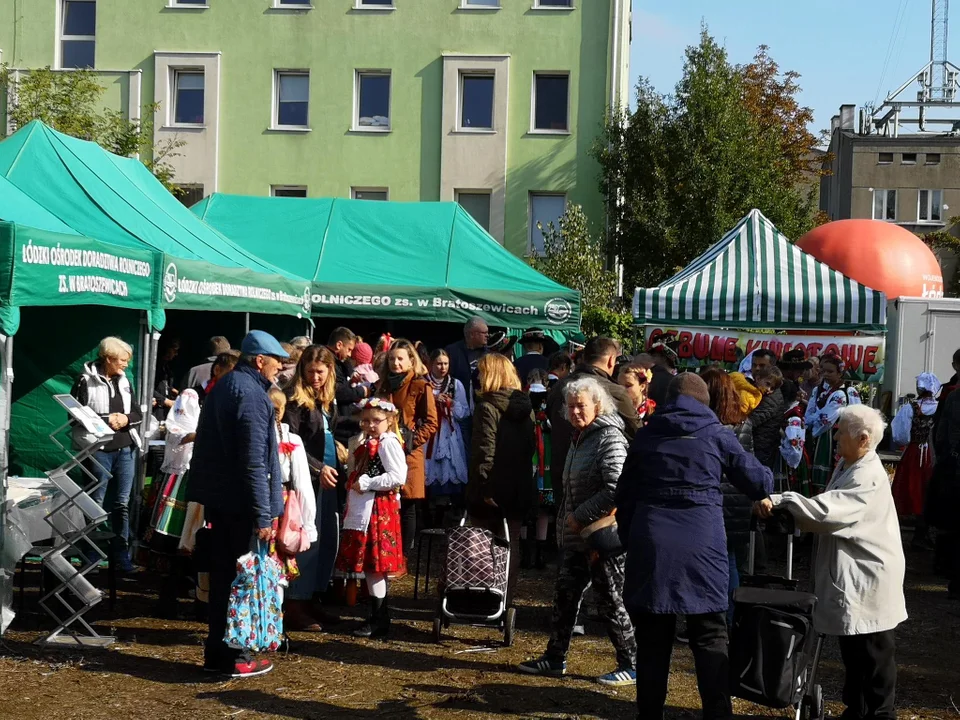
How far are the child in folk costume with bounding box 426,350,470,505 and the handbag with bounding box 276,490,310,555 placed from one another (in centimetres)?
343

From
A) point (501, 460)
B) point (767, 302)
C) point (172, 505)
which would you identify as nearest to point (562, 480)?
point (501, 460)

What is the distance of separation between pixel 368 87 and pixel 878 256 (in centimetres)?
1382

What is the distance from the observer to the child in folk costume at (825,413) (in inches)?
406

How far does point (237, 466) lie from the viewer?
6059 mm

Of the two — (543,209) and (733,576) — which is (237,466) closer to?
(733,576)

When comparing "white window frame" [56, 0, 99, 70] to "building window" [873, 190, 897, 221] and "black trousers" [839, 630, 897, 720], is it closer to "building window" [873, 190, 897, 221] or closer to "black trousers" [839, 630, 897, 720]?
"black trousers" [839, 630, 897, 720]

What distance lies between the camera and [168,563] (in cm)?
769

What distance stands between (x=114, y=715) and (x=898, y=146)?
170 ft

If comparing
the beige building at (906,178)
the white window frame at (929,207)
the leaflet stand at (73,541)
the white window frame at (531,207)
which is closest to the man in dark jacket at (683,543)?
the leaflet stand at (73,541)

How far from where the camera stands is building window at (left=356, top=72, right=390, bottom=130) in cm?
2786

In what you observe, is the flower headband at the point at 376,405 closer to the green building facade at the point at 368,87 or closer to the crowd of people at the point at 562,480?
the crowd of people at the point at 562,480

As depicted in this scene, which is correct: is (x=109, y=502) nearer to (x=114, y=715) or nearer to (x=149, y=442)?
(x=149, y=442)

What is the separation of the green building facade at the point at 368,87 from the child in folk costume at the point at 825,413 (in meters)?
17.4

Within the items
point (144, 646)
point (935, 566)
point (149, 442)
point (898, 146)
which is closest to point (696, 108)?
point (935, 566)
